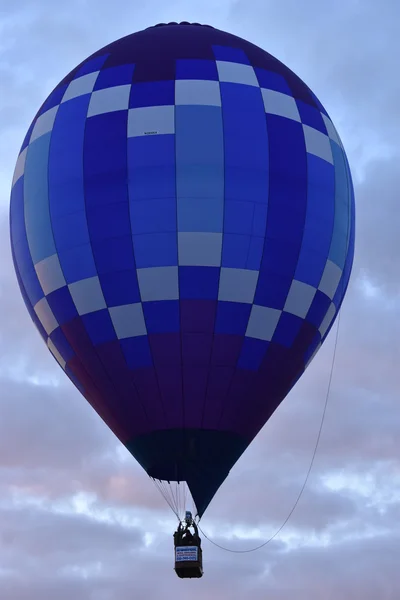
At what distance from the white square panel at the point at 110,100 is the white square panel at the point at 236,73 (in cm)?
193

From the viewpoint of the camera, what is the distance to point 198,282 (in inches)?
1156

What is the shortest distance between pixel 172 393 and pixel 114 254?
114 inches

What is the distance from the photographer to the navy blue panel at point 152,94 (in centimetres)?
3009

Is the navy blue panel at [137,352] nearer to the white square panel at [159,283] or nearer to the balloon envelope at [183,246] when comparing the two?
the balloon envelope at [183,246]

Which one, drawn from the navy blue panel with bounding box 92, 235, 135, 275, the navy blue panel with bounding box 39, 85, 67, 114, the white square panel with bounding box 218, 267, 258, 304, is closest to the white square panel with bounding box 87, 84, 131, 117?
the navy blue panel with bounding box 39, 85, 67, 114

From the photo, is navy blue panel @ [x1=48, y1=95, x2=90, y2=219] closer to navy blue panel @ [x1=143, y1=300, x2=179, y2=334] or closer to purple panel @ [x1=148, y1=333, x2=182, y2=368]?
navy blue panel @ [x1=143, y1=300, x2=179, y2=334]

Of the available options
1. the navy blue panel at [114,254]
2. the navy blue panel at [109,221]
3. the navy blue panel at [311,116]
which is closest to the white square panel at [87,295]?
the navy blue panel at [114,254]

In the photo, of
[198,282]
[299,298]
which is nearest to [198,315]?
[198,282]

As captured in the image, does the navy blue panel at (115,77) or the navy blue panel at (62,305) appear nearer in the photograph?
the navy blue panel at (62,305)

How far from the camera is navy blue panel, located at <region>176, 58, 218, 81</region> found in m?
30.5

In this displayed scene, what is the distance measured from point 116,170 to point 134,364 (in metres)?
3.77

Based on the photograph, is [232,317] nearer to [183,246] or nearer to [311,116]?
[183,246]

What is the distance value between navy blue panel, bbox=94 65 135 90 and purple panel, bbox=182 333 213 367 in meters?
5.36

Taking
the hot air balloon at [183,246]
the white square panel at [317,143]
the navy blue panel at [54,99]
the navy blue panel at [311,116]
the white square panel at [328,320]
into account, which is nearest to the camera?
the hot air balloon at [183,246]
